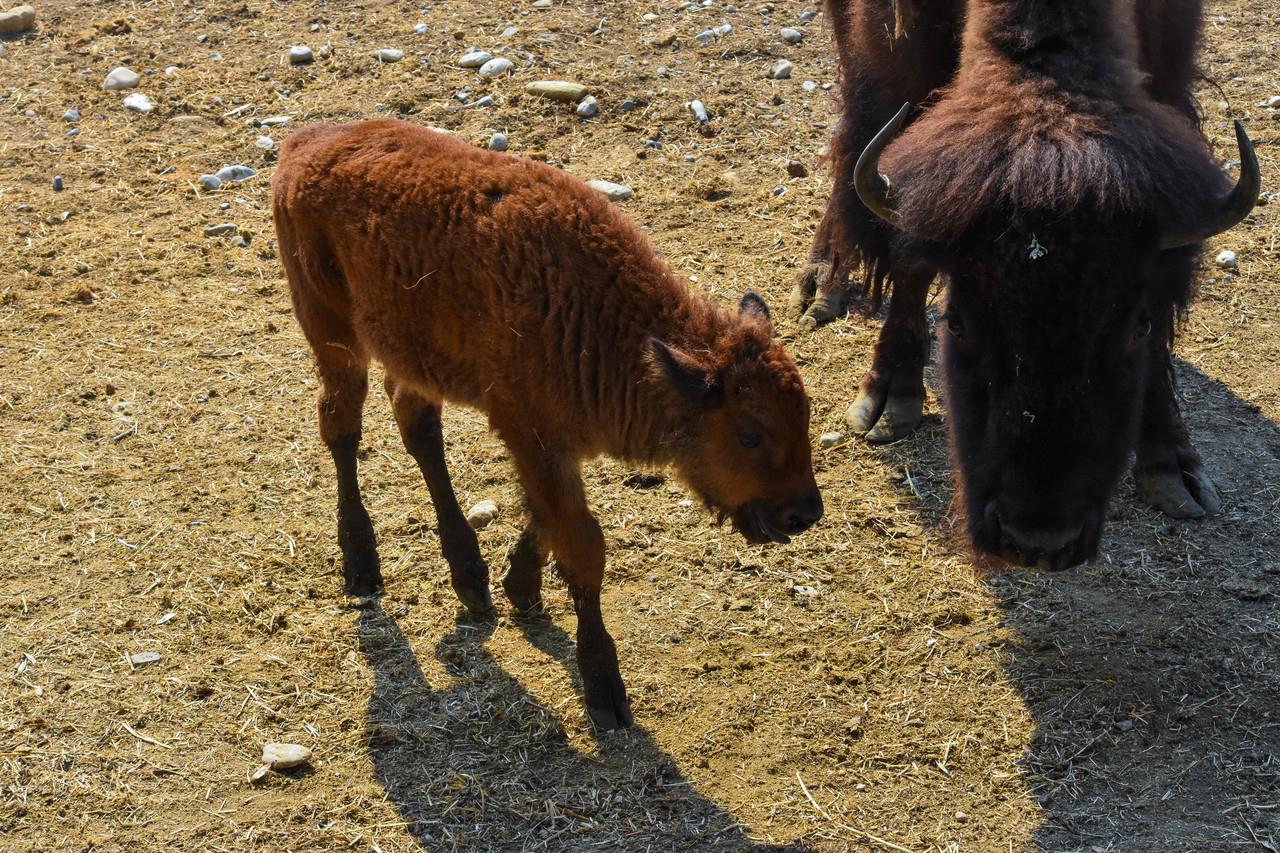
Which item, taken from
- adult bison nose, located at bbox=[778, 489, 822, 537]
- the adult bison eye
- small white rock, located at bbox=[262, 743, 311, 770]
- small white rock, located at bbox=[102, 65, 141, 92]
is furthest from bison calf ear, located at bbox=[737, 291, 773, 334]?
small white rock, located at bbox=[102, 65, 141, 92]

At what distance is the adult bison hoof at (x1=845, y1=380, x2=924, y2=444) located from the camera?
19.7ft

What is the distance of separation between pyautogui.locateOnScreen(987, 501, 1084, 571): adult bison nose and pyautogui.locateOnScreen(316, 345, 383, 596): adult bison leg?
258 centimetres

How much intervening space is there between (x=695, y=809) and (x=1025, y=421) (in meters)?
1.67

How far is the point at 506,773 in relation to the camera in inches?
167

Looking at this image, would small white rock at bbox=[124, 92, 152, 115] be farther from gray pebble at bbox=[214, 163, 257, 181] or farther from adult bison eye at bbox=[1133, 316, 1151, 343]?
adult bison eye at bbox=[1133, 316, 1151, 343]

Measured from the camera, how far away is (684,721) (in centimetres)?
445

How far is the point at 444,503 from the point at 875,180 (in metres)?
2.11

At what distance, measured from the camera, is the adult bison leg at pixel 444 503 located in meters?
4.89

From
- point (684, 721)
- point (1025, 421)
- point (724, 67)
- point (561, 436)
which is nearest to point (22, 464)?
point (561, 436)

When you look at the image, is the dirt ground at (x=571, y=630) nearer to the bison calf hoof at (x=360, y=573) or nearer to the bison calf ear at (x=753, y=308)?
the bison calf hoof at (x=360, y=573)

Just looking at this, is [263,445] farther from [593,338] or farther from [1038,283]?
[1038,283]

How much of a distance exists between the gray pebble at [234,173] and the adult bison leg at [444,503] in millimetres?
4114

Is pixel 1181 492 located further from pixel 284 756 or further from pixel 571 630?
pixel 284 756

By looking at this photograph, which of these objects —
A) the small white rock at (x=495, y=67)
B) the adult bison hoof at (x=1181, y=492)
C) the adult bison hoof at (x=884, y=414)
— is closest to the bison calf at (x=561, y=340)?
the adult bison hoof at (x=884, y=414)
